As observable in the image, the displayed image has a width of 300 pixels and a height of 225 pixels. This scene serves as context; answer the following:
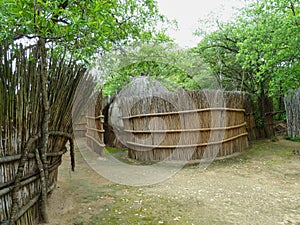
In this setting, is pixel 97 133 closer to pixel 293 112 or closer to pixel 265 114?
pixel 265 114

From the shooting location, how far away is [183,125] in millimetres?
5703

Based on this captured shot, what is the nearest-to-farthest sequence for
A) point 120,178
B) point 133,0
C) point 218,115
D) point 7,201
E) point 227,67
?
point 7,201, point 120,178, point 133,0, point 218,115, point 227,67

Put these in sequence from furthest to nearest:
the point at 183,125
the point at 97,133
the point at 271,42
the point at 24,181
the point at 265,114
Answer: the point at 265,114
the point at 97,133
the point at 271,42
the point at 183,125
the point at 24,181

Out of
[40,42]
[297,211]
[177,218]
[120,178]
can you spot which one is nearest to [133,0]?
[40,42]

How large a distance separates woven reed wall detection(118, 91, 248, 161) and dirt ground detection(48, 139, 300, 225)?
2.32ft

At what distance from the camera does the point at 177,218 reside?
2766mm

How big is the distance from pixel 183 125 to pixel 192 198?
2.47 metres

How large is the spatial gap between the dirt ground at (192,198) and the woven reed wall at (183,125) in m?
0.71

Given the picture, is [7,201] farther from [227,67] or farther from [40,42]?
[227,67]

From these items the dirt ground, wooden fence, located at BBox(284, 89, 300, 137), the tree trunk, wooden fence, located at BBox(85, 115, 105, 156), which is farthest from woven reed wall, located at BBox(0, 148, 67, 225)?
wooden fence, located at BBox(284, 89, 300, 137)

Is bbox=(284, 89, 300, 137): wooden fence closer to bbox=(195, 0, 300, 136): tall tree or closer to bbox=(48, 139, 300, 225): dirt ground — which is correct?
bbox=(195, 0, 300, 136): tall tree

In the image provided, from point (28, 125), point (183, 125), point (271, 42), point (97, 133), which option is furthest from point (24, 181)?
point (271, 42)

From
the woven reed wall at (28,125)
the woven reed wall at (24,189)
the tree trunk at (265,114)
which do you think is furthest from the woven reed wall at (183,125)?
the woven reed wall at (24,189)

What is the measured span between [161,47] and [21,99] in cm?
715
